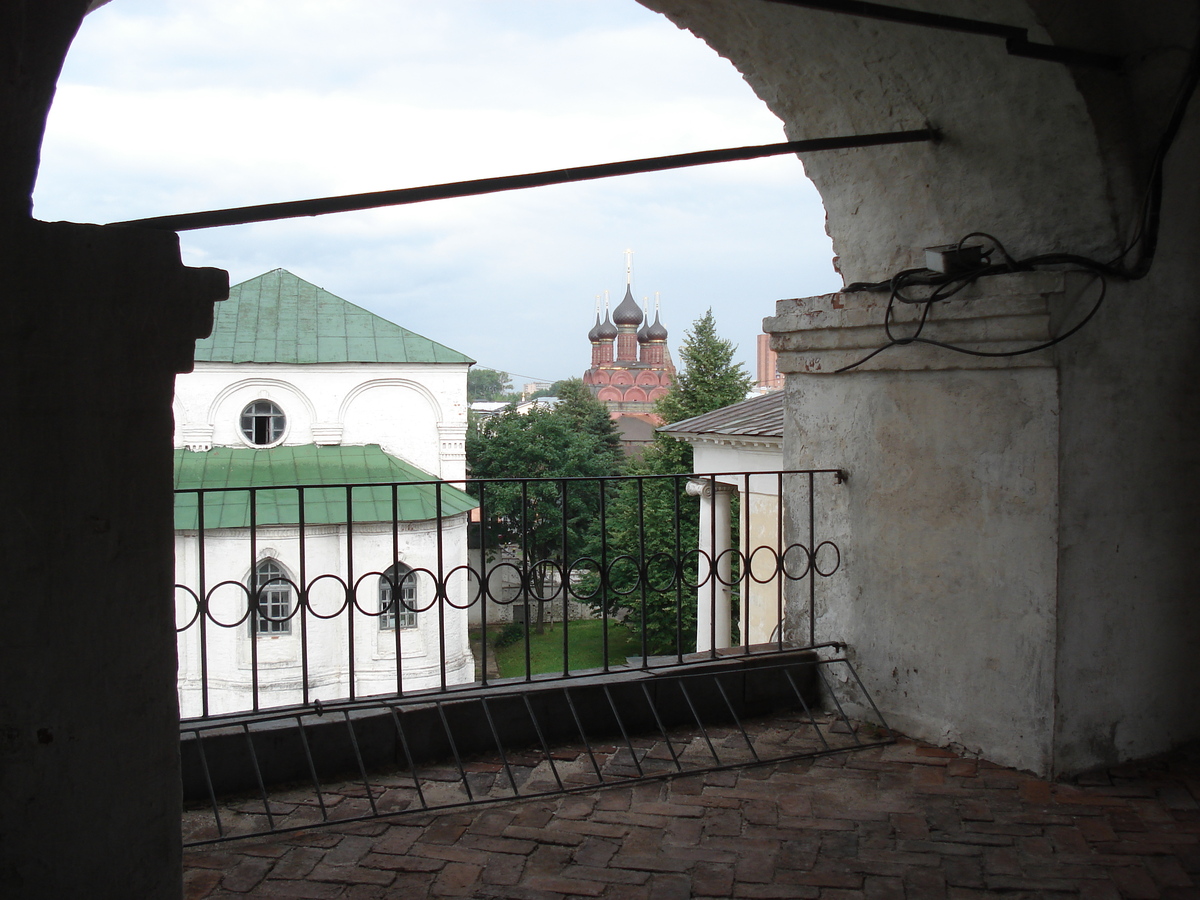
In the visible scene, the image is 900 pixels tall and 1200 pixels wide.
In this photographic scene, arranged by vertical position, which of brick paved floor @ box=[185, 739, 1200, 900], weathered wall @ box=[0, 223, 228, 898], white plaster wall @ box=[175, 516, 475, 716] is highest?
weathered wall @ box=[0, 223, 228, 898]

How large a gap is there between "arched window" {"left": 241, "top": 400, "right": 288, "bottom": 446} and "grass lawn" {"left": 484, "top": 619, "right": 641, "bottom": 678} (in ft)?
24.5

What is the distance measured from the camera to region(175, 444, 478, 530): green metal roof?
16.8m

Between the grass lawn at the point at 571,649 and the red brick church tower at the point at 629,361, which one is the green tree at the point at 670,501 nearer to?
the grass lawn at the point at 571,649

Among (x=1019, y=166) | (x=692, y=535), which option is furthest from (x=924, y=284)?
(x=692, y=535)

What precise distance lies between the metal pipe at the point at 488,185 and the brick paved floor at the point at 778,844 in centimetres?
158

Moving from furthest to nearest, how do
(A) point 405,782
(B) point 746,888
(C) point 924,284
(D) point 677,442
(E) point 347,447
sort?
(D) point 677,442, (E) point 347,447, (C) point 924,284, (A) point 405,782, (B) point 746,888

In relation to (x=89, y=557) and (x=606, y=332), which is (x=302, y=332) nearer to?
(x=89, y=557)

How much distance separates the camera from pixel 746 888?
2340mm

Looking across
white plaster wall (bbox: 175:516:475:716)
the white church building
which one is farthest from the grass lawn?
white plaster wall (bbox: 175:516:475:716)

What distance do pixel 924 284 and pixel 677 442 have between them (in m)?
23.0

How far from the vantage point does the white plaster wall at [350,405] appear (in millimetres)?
19984

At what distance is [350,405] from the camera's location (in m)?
20.8

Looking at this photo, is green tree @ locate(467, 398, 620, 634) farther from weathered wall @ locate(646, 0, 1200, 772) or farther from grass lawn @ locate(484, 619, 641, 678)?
weathered wall @ locate(646, 0, 1200, 772)

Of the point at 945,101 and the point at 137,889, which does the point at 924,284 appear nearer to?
the point at 945,101
